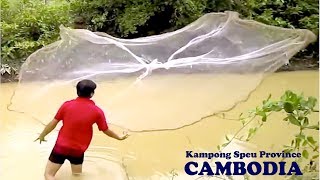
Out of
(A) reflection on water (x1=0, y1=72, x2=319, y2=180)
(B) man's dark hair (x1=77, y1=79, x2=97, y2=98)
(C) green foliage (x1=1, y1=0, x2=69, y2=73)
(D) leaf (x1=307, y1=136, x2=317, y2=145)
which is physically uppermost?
(C) green foliage (x1=1, y1=0, x2=69, y2=73)

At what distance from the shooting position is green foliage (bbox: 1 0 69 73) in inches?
157

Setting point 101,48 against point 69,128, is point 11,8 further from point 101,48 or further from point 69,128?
point 69,128

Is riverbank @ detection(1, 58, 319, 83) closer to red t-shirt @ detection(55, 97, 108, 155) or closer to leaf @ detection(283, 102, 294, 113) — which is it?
red t-shirt @ detection(55, 97, 108, 155)

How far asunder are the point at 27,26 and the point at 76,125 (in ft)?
7.65

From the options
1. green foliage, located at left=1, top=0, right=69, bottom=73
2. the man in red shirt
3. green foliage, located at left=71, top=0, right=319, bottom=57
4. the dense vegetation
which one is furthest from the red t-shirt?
green foliage, located at left=71, top=0, right=319, bottom=57

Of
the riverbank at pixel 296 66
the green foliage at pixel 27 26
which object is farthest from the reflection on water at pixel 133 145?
the green foliage at pixel 27 26

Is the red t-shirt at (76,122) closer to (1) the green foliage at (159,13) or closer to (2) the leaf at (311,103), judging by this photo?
(2) the leaf at (311,103)

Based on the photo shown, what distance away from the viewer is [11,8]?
13.4 ft

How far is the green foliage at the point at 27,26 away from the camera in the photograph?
3.99 meters

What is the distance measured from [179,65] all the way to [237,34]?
405 mm

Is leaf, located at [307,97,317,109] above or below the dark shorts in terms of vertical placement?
above

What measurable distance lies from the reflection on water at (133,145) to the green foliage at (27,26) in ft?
3.09

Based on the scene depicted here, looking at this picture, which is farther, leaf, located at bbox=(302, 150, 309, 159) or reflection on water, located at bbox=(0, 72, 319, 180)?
reflection on water, located at bbox=(0, 72, 319, 180)

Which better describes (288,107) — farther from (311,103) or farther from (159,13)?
(159,13)
